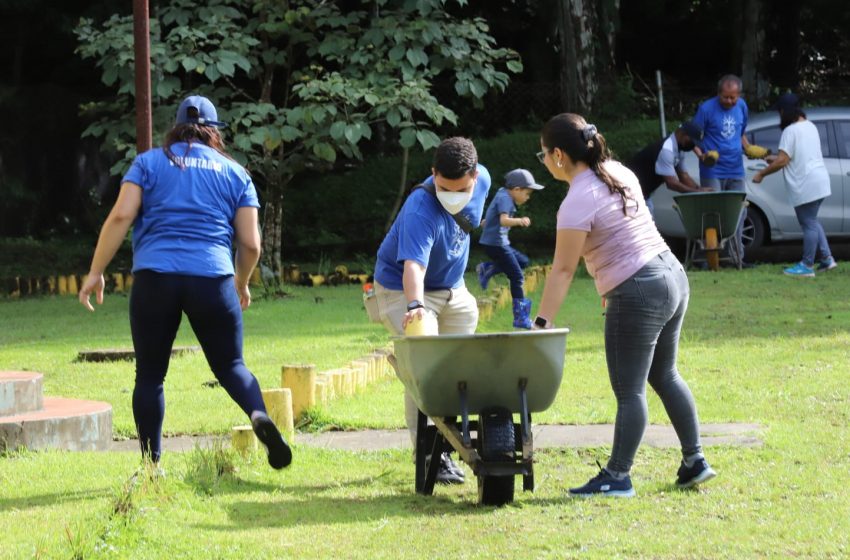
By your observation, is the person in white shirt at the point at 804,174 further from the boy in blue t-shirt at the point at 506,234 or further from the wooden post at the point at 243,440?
the wooden post at the point at 243,440

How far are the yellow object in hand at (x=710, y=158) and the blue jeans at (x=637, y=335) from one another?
32.0ft

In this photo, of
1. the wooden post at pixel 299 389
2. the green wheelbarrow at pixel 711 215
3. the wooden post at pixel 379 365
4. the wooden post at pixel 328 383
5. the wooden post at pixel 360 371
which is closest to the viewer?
the wooden post at pixel 299 389

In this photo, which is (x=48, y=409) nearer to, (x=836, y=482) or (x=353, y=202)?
(x=836, y=482)

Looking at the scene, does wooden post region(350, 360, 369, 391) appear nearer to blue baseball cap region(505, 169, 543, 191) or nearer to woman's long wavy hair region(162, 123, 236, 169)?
woman's long wavy hair region(162, 123, 236, 169)

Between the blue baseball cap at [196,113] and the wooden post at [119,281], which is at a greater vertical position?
the blue baseball cap at [196,113]

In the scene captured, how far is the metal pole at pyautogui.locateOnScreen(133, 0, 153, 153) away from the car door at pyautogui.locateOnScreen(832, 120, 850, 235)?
9153 mm

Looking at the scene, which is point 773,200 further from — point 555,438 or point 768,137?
point 555,438

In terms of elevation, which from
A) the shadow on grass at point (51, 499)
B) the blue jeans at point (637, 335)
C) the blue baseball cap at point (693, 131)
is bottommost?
the shadow on grass at point (51, 499)

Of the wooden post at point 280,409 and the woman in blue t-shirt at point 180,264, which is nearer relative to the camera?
the woman in blue t-shirt at point 180,264

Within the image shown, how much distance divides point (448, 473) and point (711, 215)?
916cm

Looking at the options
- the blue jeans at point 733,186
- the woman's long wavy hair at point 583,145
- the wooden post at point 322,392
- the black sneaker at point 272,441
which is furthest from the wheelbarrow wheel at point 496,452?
the blue jeans at point 733,186

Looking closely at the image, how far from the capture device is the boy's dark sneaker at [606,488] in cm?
592

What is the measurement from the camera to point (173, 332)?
6.38 m

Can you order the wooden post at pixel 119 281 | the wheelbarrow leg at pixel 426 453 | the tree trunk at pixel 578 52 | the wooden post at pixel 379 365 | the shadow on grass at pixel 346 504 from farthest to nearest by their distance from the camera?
the tree trunk at pixel 578 52 → the wooden post at pixel 119 281 → the wooden post at pixel 379 365 → the wheelbarrow leg at pixel 426 453 → the shadow on grass at pixel 346 504
